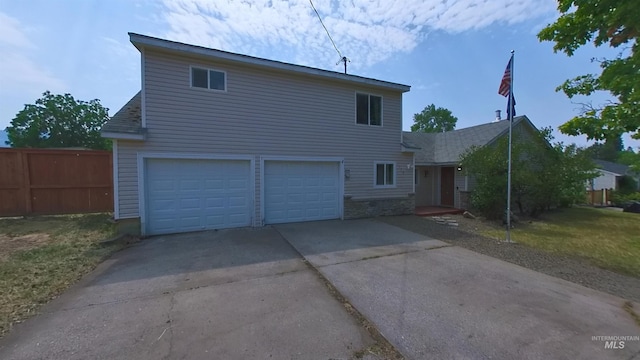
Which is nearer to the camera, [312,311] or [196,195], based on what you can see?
[312,311]

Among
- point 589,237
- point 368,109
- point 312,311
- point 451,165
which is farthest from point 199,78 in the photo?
point 589,237

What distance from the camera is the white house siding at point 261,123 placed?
23.2 feet

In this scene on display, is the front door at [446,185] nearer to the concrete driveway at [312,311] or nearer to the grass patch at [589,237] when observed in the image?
the grass patch at [589,237]

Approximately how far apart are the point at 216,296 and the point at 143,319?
2.82 feet

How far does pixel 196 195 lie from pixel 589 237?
467 inches

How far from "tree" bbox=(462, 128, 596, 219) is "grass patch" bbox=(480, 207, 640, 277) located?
1.00 meters

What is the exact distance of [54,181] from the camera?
854cm

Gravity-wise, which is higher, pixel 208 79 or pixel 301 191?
pixel 208 79

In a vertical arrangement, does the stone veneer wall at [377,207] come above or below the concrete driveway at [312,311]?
above

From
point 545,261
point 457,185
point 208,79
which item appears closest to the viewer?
point 545,261

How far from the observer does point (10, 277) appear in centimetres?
408

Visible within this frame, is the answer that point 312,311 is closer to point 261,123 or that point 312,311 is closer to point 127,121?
point 261,123

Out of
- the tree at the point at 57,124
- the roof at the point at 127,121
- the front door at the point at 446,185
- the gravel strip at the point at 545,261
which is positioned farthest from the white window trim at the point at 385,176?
the tree at the point at 57,124

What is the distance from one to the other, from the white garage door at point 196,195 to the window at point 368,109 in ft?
15.6
